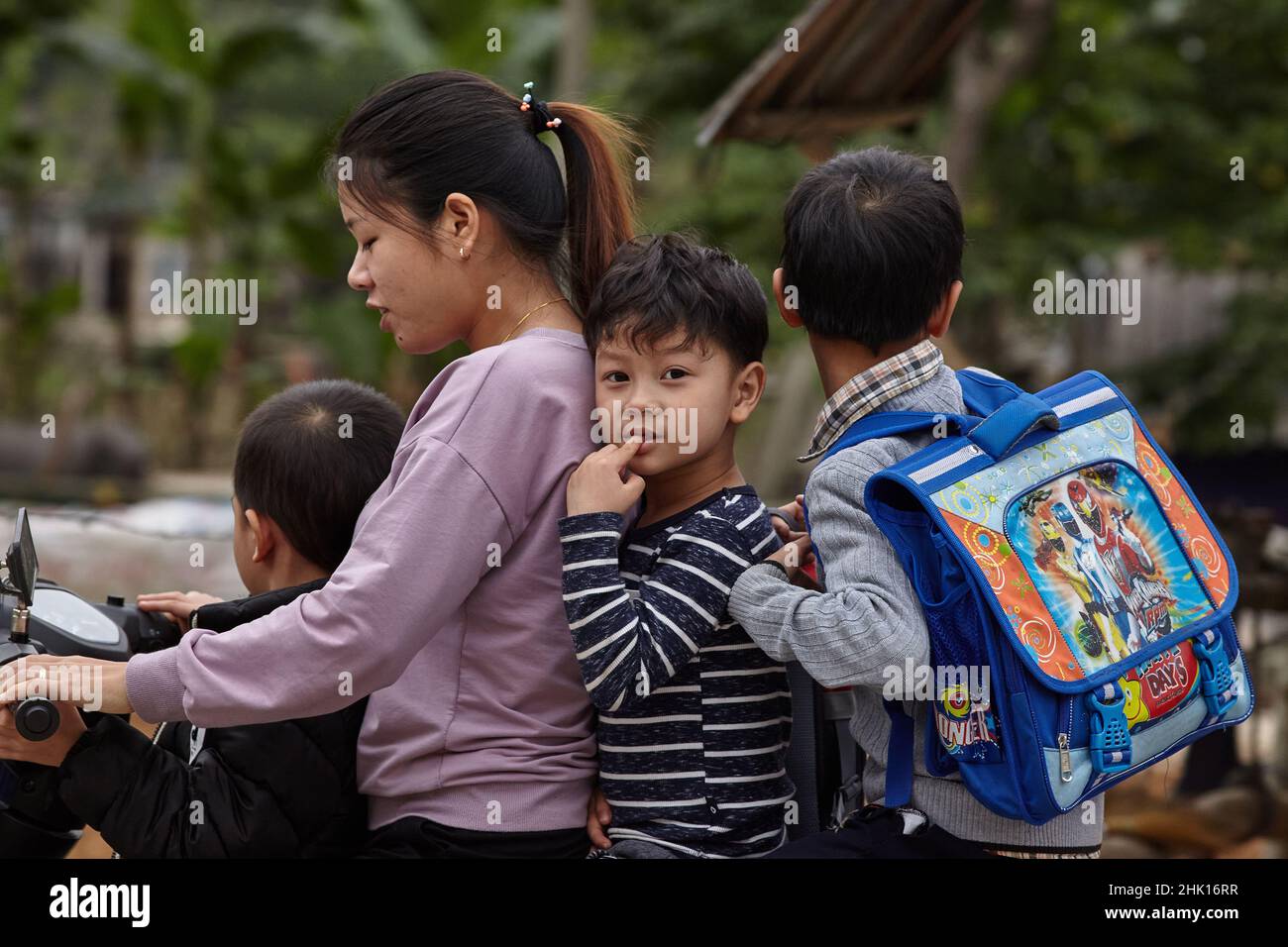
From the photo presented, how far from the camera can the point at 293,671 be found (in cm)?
180

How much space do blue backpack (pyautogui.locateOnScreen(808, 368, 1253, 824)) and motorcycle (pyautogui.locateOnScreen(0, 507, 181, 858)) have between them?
43.8 inches

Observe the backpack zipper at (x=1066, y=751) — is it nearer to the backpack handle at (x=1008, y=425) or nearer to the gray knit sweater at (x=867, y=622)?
the gray knit sweater at (x=867, y=622)

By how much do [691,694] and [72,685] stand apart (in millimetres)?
812

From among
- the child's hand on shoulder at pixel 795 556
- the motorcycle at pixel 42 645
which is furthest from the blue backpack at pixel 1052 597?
the motorcycle at pixel 42 645

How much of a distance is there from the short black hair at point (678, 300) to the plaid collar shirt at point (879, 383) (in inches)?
5.5

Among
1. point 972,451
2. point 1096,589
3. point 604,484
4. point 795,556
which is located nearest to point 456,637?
point 604,484

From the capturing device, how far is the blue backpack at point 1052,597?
175 centimetres

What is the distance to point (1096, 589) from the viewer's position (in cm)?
184

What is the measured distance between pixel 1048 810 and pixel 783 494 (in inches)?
300

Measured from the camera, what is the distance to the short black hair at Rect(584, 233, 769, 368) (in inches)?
76.0

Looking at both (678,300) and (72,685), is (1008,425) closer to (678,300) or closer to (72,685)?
(678,300)

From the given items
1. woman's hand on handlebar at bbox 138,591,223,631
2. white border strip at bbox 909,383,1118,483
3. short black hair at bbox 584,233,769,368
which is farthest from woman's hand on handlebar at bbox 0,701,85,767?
white border strip at bbox 909,383,1118,483

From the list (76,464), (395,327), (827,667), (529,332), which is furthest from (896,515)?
(76,464)

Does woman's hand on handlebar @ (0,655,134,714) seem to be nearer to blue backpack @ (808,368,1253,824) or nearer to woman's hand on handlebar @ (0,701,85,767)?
woman's hand on handlebar @ (0,701,85,767)
